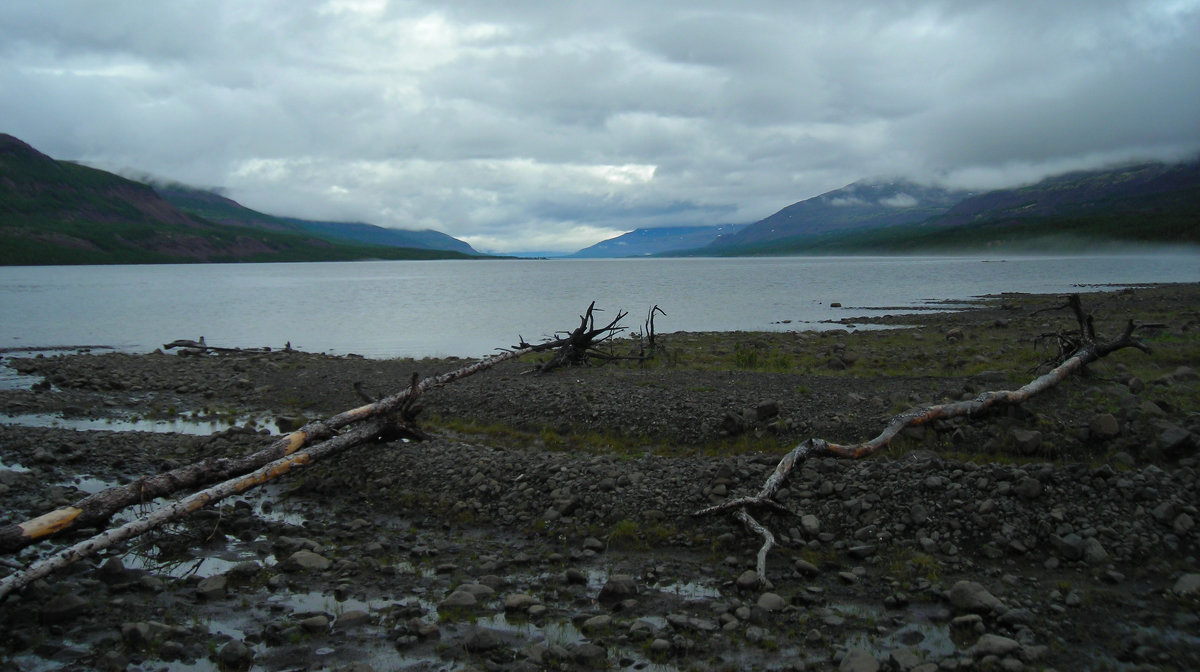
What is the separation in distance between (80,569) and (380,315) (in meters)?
52.9

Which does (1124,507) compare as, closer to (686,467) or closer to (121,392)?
(686,467)

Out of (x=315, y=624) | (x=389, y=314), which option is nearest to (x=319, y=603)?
(x=315, y=624)

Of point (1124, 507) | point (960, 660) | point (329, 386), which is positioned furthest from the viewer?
point (329, 386)

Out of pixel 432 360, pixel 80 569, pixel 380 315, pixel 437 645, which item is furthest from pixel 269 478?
pixel 380 315

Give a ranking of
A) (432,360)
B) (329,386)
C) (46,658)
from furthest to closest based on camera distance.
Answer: (432,360) < (329,386) < (46,658)

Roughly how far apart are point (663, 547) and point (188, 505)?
6.97 m

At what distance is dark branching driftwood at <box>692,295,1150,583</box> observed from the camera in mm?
10359

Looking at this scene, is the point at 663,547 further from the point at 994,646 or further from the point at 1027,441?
the point at 1027,441

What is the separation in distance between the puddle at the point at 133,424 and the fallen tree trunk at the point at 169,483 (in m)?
5.37

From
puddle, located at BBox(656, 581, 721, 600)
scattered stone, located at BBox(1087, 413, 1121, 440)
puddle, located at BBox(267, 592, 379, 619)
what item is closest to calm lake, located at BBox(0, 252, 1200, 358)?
puddle, located at BBox(267, 592, 379, 619)

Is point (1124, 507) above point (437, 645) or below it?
above

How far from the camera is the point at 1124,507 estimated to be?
9648 mm

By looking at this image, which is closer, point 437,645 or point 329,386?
point 437,645

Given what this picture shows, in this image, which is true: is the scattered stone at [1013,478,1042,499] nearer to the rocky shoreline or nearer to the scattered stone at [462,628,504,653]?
the rocky shoreline
